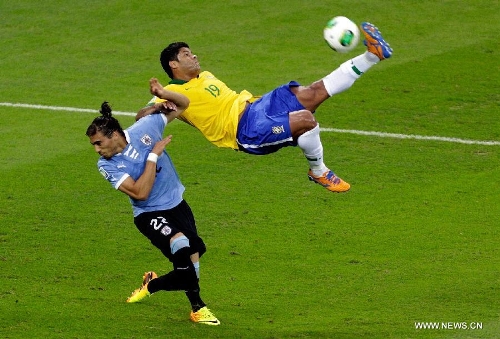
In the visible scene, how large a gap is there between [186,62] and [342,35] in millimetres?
1723

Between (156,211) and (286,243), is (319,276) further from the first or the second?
(156,211)

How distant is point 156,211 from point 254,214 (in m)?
3.47

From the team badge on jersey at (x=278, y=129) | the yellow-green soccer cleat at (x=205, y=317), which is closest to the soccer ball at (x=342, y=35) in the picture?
the team badge on jersey at (x=278, y=129)

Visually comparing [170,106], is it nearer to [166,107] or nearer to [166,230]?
[166,107]

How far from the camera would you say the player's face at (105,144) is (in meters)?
10.0

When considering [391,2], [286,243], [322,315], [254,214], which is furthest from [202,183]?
[391,2]

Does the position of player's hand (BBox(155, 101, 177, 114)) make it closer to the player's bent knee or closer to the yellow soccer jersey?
the yellow soccer jersey

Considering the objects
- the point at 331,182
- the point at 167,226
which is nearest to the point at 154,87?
the point at 167,226

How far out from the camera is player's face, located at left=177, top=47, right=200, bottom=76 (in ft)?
38.0

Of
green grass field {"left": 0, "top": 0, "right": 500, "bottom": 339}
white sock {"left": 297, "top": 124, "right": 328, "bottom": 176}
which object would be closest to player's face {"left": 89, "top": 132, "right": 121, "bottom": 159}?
green grass field {"left": 0, "top": 0, "right": 500, "bottom": 339}

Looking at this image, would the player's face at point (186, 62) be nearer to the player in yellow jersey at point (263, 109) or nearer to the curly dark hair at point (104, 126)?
the player in yellow jersey at point (263, 109)

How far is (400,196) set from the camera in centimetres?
1423

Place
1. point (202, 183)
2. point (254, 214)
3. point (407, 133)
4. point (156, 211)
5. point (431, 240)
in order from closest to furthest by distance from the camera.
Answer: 1. point (156, 211)
2. point (431, 240)
3. point (254, 214)
4. point (202, 183)
5. point (407, 133)

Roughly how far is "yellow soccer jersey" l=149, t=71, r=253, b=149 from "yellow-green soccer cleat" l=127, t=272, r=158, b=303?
1.63 metres
